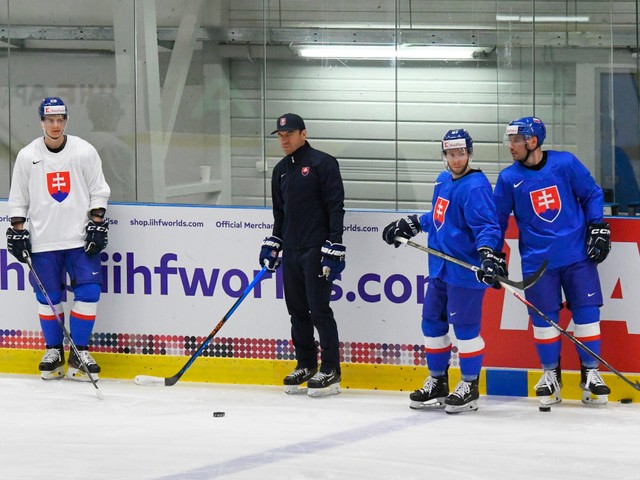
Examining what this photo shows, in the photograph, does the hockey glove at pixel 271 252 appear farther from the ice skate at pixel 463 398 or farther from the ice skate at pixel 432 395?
the ice skate at pixel 463 398

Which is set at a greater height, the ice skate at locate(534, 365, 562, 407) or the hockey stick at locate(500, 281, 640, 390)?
the hockey stick at locate(500, 281, 640, 390)

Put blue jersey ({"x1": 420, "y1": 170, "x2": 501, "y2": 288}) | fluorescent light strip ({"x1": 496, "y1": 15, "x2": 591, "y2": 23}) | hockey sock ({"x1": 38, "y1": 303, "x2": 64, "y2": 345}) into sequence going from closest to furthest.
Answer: blue jersey ({"x1": 420, "y1": 170, "x2": 501, "y2": 288}) → hockey sock ({"x1": 38, "y1": 303, "x2": 64, "y2": 345}) → fluorescent light strip ({"x1": 496, "y1": 15, "x2": 591, "y2": 23})

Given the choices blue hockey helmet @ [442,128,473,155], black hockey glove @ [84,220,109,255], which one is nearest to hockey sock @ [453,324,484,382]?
blue hockey helmet @ [442,128,473,155]

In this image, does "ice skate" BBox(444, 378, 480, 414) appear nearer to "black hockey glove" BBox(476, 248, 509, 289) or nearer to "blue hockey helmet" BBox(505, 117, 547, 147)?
"black hockey glove" BBox(476, 248, 509, 289)

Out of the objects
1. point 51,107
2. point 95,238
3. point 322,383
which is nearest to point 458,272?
point 322,383

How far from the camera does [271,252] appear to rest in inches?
221

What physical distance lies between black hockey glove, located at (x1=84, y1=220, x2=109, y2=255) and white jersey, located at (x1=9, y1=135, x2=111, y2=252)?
66mm

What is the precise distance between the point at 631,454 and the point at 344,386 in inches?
62.5

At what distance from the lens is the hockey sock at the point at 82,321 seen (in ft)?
19.3

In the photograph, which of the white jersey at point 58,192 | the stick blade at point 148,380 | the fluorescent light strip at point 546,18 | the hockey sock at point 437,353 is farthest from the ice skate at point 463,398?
the fluorescent light strip at point 546,18

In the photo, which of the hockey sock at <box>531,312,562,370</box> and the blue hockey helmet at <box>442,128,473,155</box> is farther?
the hockey sock at <box>531,312,562,370</box>

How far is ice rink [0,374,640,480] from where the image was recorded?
4.45 meters

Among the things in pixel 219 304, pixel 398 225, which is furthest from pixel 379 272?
pixel 219 304

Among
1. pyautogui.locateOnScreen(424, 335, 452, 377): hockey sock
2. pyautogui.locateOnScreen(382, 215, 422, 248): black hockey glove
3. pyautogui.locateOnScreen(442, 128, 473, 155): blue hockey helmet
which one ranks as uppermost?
pyautogui.locateOnScreen(442, 128, 473, 155): blue hockey helmet
